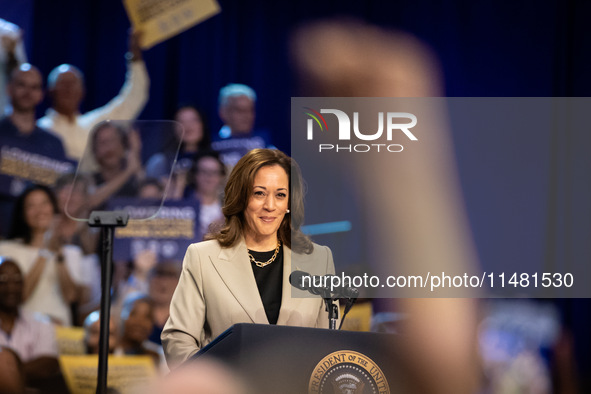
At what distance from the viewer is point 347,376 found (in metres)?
1.27

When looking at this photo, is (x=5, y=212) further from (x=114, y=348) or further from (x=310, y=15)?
(x=310, y=15)

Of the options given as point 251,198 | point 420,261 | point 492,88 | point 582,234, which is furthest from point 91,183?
point 492,88

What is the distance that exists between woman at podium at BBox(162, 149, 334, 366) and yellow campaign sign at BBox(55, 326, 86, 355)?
2.50 m

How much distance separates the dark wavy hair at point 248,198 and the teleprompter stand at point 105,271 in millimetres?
268

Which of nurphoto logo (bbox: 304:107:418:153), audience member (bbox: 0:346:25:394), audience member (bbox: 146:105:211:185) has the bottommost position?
audience member (bbox: 0:346:25:394)

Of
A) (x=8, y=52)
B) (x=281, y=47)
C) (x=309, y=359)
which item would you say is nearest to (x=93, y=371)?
(x=8, y=52)

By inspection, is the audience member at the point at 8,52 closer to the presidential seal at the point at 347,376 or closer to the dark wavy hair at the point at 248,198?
the dark wavy hair at the point at 248,198

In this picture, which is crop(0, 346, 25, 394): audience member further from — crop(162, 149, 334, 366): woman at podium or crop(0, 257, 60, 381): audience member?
crop(162, 149, 334, 366): woman at podium

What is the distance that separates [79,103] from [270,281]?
3.08 m

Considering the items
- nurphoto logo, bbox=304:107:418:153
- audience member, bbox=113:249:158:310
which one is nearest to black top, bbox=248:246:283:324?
nurphoto logo, bbox=304:107:418:153

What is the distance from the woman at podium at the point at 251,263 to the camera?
1.70m

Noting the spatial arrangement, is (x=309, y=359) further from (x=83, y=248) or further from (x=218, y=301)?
(x=83, y=248)

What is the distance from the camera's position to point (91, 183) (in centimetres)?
234

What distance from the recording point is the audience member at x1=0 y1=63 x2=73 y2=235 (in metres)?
4.12
